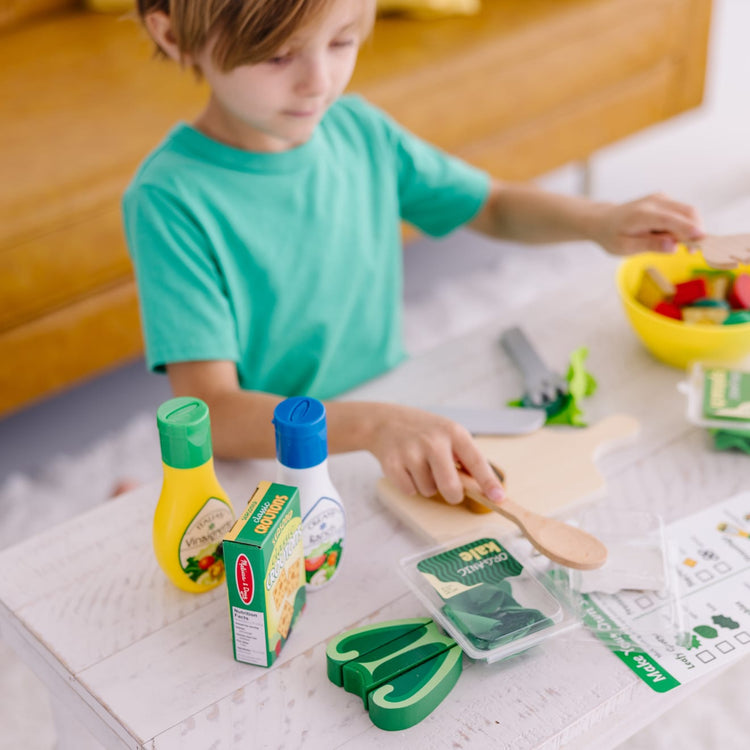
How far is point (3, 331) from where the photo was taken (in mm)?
1597

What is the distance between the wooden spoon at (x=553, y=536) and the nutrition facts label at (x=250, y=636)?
223mm

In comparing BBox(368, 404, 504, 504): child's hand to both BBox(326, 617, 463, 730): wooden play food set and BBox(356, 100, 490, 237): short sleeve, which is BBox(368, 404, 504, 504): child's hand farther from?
BBox(356, 100, 490, 237): short sleeve

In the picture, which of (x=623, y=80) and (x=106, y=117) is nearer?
(x=106, y=117)

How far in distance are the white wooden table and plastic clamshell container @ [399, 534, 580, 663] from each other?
19 millimetres

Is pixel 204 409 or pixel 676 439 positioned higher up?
pixel 204 409

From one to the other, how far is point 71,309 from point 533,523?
110 cm

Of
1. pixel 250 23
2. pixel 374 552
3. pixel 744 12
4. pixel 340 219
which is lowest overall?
pixel 744 12

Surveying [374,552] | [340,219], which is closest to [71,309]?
[340,219]

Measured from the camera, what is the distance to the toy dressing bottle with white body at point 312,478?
726mm

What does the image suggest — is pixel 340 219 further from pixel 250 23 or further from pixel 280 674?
pixel 280 674

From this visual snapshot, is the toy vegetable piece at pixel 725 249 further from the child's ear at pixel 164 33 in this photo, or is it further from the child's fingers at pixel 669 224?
the child's ear at pixel 164 33

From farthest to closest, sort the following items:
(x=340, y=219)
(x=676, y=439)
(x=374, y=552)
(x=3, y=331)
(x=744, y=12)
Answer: (x=744, y=12) < (x=3, y=331) < (x=340, y=219) < (x=676, y=439) < (x=374, y=552)

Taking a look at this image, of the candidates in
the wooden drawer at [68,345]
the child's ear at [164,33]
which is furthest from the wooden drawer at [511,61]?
the child's ear at [164,33]

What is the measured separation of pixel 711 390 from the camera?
0.98 m
